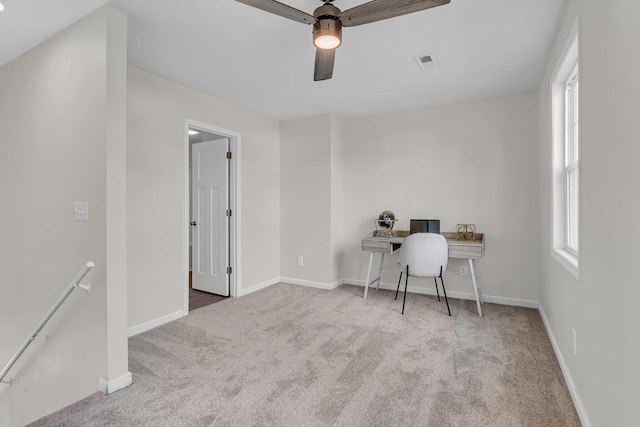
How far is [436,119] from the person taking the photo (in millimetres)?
4133

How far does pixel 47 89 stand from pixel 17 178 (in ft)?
2.47

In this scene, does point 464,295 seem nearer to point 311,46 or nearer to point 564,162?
point 564,162

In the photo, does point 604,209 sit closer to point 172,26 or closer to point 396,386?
point 396,386

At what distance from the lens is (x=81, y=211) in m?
2.11

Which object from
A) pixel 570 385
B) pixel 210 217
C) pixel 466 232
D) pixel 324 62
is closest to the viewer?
pixel 570 385

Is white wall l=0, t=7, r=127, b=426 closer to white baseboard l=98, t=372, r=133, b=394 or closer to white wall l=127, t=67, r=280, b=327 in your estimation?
white baseboard l=98, t=372, r=133, b=394

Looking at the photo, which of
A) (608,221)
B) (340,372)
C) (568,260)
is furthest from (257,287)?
(608,221)

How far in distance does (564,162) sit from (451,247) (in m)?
1.32

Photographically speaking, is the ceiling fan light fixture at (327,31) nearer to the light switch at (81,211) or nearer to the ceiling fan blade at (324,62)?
the ceiling fan blade at (324,62)

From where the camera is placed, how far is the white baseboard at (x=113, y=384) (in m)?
2.03

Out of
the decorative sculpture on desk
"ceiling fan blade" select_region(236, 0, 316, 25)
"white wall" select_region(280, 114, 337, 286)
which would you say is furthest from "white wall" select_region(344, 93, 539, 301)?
"ceiling fan blade" select_region(236, 0, 316, 25)

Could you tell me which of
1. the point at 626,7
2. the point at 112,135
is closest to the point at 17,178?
the point at 112,135

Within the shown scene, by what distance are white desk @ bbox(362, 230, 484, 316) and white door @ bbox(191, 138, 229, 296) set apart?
1.75 meters

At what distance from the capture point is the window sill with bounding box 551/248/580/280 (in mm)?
1951
